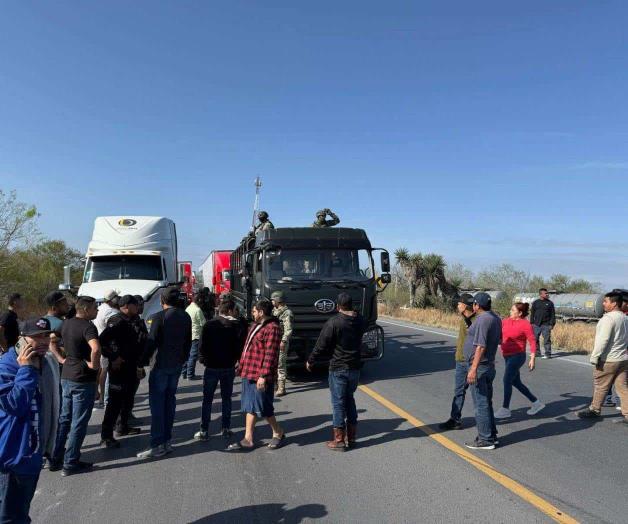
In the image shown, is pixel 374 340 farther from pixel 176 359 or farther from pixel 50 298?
pixel 50 298

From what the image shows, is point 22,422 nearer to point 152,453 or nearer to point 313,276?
point 152,453

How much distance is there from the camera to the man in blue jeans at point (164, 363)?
5301 mm

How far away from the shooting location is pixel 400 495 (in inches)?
166

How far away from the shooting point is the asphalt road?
3.93m

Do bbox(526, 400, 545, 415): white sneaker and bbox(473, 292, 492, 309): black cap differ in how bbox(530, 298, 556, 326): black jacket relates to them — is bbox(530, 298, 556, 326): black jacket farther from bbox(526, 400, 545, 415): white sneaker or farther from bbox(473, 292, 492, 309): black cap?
bbox(473, 292, 492, 309): black cap

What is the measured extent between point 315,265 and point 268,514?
5.86 m

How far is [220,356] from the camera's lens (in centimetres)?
585

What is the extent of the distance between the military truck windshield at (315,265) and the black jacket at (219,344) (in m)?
3.18

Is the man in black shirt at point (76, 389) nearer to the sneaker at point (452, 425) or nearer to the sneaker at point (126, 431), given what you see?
the sneaker at point (126, 431)

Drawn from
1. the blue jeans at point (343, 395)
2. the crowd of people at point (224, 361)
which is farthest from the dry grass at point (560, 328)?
the blue jeans at point (343, 395)

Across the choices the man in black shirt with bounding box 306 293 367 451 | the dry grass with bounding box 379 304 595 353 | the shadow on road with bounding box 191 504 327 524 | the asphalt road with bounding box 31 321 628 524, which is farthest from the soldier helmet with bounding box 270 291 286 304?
the dry grass with bounding box 379 304 595 353

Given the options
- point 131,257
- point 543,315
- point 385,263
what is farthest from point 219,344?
point 543,315

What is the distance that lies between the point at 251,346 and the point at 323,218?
574cm

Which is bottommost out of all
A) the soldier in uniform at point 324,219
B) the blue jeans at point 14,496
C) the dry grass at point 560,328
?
the dry grass at point 560,328
